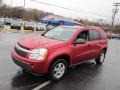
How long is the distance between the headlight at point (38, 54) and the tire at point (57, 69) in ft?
1.63

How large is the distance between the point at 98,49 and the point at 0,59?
4.08 meters

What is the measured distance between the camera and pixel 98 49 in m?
8.00

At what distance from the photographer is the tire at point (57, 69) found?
18.8 ft

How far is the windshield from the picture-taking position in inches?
257

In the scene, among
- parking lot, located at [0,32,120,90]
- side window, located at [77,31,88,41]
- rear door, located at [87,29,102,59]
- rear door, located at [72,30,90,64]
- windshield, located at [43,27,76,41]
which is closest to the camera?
parking lot, located at [0,32,120,90]

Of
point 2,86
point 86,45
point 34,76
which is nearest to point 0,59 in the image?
point 34,76

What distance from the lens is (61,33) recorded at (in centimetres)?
688

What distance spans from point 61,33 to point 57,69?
1503 millimetres

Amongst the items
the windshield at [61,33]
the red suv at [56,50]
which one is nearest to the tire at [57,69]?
the red suv at [56,50]

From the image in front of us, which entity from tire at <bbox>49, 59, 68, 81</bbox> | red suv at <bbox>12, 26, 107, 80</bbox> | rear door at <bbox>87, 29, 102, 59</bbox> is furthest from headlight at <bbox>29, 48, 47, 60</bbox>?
rear door at <bbox>87, 29, 102, 59</bbox>

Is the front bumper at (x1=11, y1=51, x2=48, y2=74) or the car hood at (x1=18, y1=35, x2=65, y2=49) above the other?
the car hood at (x1=18, y1=35, x2=65, y2=49)

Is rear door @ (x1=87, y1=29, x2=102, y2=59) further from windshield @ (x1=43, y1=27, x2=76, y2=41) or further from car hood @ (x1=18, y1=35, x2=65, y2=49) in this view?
car hood @ (x1=18, y1=35, x2=65, y2=49)

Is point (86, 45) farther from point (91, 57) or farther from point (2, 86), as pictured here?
point (2, 86)

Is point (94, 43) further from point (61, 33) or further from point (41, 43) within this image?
point (41, 43)
